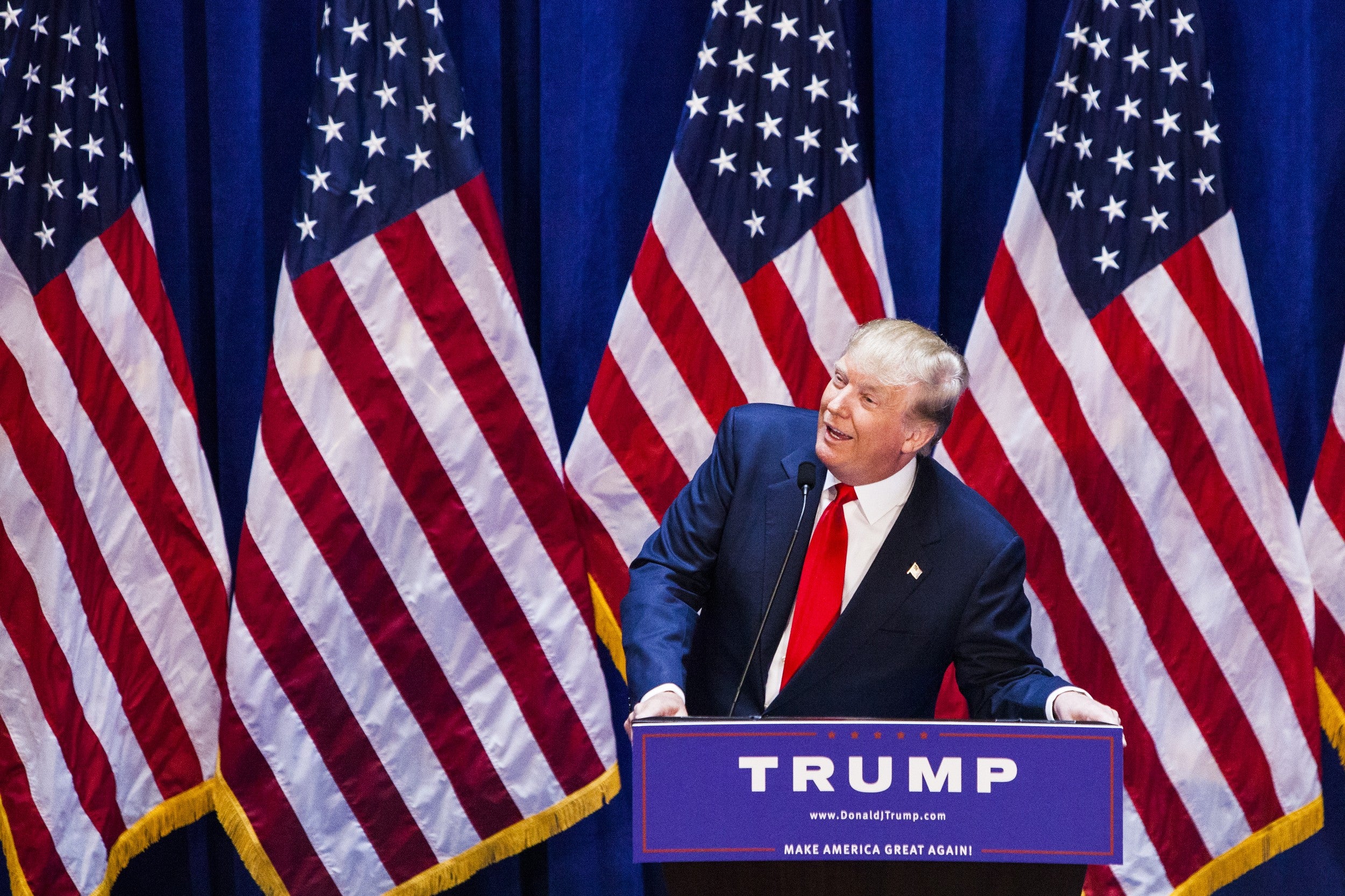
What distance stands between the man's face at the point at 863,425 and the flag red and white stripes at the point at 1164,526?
960 millimetres

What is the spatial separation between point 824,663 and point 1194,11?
1990 millimetres

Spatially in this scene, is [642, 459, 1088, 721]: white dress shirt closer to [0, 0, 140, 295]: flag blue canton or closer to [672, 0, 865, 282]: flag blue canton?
[672, 0, 865, 282]: flag blue canton

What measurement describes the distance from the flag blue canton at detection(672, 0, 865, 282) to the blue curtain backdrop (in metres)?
0.28

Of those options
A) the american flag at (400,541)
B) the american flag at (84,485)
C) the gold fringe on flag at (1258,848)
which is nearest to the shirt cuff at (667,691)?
the american flag at (400,541)

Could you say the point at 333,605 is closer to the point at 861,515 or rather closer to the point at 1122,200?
the point at 861,515

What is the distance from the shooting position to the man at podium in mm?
2334

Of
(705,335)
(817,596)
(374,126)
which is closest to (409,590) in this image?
(705,335)

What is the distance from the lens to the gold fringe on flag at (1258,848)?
3.34m

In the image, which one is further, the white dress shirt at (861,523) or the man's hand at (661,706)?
the white dress shirt at (861,523)

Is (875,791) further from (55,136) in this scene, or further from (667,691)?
(55,136)

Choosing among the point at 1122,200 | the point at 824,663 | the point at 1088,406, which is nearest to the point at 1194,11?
the point at 1122,200

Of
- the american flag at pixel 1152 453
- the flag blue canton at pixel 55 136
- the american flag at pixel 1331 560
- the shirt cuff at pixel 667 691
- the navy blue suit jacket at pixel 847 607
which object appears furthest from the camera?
the american flag at pixel 1331 560

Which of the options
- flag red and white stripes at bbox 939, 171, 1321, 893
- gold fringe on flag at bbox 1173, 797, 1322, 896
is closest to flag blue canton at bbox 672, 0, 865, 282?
flag red and white stripes at bbox 939, 171, 1321, 893

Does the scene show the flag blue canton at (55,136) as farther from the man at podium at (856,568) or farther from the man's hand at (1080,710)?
the man's hand at (1080,710)
